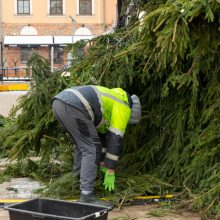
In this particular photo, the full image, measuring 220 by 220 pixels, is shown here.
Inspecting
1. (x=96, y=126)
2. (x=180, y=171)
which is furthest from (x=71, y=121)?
(x=180, y=171)

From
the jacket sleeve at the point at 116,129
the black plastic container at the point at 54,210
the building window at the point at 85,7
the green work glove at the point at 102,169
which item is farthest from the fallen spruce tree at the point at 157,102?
the building window at the point at 85,7

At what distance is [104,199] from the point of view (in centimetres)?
566

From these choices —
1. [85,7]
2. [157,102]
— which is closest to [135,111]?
[157,102]

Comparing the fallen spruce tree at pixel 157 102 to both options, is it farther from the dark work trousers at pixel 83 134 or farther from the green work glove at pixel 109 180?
A: the dark work trousers at pixel 83 134

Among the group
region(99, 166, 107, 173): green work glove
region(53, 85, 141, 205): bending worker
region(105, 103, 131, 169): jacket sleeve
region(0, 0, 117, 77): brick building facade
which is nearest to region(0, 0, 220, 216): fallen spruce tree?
region(99, 166, 107, 173): green work glove

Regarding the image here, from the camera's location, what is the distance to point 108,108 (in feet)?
18.1

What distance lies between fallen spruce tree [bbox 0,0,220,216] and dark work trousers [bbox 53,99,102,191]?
0.39m

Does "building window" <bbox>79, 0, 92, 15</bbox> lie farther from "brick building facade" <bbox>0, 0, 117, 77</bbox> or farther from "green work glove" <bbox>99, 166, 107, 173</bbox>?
"green work glove" <bbox>99, 166, 107, 173</bbox>

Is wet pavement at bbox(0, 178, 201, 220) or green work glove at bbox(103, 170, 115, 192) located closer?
wet pavement at bbox(0, 178, 201, 220)

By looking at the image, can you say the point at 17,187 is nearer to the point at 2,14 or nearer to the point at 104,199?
the point at 104,199

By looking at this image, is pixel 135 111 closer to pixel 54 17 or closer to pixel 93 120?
pixel 93 120

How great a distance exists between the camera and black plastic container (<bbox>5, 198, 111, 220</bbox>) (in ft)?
13.8

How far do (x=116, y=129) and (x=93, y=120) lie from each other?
0.28 metres

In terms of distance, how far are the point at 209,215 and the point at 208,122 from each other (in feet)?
3.56
